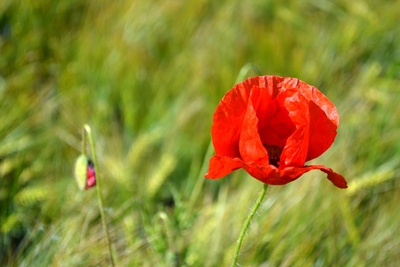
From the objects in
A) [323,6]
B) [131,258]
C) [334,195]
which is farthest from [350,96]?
[131,258]

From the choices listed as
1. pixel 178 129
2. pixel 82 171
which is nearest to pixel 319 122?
pixel 82 171

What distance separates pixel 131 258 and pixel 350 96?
1004 millimetres

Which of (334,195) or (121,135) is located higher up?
(334,195)

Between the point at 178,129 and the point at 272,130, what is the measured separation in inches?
43.3

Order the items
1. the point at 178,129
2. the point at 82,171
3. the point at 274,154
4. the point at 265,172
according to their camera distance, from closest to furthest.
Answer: the point at 265,172 < the point at 274,154 < the point at 82,171 < the point at 178,129

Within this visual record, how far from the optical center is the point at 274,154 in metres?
1.23

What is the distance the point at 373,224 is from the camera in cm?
189

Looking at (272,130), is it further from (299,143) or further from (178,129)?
(178,129)

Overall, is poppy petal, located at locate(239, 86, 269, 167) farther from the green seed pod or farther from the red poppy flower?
the green seed pod

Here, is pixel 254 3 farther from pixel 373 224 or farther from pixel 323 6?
pixel 373 224

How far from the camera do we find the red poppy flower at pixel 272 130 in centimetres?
111

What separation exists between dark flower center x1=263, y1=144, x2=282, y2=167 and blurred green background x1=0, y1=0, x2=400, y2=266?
0.38 metres

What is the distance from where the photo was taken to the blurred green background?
177 centimetres

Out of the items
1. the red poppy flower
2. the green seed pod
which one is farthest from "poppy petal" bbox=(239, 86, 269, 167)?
the green seed pod
